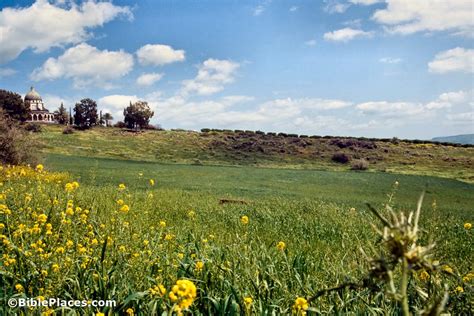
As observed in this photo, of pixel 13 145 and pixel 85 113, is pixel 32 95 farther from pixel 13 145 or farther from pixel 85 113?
pixel 13 145

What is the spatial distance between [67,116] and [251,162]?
7159cm

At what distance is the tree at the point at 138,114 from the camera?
98.4 metres

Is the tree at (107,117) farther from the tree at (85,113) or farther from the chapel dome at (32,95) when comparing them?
the chapel dome at (32,95)

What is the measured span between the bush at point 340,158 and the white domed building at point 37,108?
9892cm

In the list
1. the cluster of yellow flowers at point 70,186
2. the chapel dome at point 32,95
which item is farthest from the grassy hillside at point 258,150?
the chapel dome at point 32,95

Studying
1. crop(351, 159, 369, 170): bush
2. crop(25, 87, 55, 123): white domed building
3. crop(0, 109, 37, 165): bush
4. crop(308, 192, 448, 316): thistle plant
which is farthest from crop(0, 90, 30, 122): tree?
crop(308, 192, 448, 316): thistle plant

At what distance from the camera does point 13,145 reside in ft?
83.6

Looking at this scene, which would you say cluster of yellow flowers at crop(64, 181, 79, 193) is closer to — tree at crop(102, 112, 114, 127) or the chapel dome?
tree at crop(102, 112, 114, 127)

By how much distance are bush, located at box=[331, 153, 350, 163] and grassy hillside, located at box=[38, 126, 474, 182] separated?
3.23ft

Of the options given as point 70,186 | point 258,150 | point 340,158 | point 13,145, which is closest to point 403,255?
point 70,186

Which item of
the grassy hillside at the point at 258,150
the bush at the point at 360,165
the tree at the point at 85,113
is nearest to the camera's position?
the bush at the point at 360,165

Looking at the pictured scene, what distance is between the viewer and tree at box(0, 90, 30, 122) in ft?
253

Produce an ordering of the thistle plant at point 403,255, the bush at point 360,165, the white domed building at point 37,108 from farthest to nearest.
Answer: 1. the white domed building at point 37,108
2. the bush at point 360,165
3. the thistle plant at point 403,255

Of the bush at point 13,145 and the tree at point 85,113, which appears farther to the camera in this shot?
the tree at point 85,113
